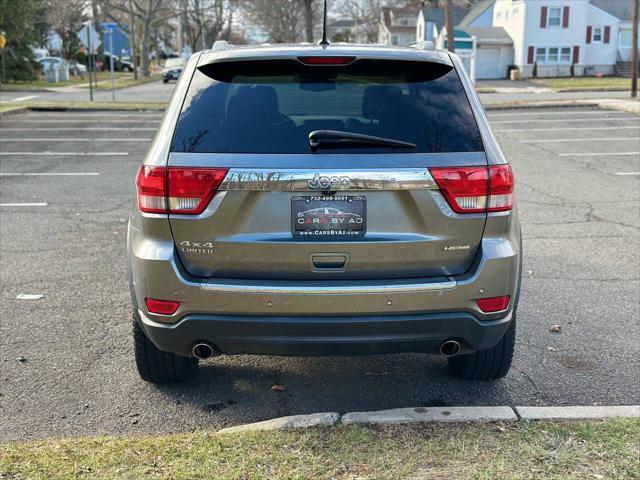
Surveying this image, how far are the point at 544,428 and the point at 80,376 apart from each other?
2604 millimetres

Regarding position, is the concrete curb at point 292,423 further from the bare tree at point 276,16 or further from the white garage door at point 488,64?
the bare tree at point 276,16

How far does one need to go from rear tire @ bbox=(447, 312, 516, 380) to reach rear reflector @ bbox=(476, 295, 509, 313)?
1.47 feet

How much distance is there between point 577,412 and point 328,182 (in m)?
1.72

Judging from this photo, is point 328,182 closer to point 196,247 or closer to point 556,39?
point 196,247

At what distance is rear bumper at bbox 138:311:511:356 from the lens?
3252 mm

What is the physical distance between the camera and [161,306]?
10.9 feet

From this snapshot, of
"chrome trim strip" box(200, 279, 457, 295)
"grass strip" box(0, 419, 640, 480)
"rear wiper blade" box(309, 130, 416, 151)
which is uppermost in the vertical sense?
"rear wiper blade" box(309, 130, 416, 151)

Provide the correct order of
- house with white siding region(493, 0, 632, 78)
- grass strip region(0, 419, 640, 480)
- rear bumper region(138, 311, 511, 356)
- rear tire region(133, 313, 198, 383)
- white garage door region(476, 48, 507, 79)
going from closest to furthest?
1. grass strip region(0, 419, 640, 480)
2. rear bumper region(138, 311, 511, 356)
3. rear tire region(133, 313, 198, 383)
4. house with white siding region(493, 0, 632, 78)
5. white garage door region(476, 48, 507, 79)

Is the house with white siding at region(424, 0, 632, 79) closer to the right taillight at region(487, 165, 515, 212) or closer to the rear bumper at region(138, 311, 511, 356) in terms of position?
the right taillight at region(487, 165, 515, 212)

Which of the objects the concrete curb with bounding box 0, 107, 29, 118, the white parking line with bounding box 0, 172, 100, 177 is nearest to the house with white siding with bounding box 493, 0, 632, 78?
the concrete curb with bounding box 0, 107, 29, 118

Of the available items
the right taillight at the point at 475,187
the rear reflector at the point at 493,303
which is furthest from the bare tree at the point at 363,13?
the rear reflector at the point at 493,303

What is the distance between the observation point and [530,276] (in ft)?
20.1

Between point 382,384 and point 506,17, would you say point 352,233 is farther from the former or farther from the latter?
→ point 506,17

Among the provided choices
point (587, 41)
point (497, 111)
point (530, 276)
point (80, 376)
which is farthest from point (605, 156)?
point (587, 41)
